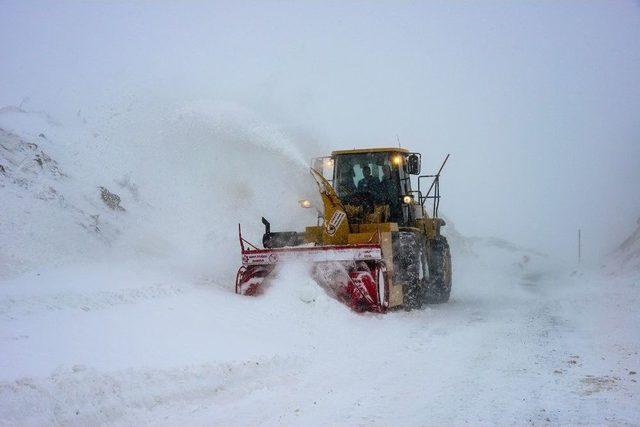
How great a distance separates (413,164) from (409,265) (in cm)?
211

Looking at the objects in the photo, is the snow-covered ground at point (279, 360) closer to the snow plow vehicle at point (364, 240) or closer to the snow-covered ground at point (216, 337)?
the snow-covered ground at point (216, 337)

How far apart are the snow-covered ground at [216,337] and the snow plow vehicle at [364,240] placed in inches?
18.7

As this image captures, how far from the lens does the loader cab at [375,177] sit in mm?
12211

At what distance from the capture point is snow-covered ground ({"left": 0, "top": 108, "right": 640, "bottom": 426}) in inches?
191

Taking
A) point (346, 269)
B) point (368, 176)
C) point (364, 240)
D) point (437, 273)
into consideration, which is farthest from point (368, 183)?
point (437, 273)

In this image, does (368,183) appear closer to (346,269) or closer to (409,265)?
(409,265)

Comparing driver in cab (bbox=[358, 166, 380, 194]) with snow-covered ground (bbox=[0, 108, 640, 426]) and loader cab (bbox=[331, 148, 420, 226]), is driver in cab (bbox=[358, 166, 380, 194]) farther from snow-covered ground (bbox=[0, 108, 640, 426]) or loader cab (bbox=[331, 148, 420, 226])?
snow-covered ground (bbox=[0, 108, 640, 426])

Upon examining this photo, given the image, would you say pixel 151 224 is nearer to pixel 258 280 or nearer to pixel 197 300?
pixel 258 280

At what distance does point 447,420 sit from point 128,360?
297 centimetres

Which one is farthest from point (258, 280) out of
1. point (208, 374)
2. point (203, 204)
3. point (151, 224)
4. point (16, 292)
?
point (203, 204)

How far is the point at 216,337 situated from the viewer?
23.1 feet

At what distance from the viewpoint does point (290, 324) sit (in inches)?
337

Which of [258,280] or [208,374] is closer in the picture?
[208,374]

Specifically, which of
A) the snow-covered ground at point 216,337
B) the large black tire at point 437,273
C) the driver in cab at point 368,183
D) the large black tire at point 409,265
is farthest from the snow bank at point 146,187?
the large black tire at point 437,273
